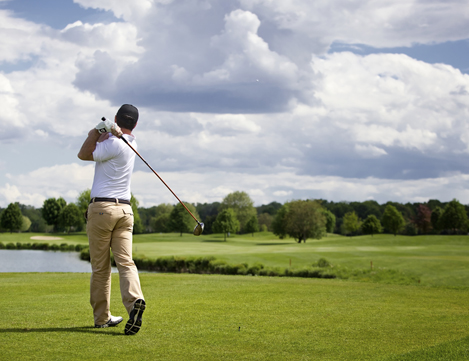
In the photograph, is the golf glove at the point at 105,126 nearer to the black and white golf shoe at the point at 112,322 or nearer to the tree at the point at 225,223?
the black and white golf shoe at the point at 112,322

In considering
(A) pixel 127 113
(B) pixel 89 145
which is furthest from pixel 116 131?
(A) pixel 127 113

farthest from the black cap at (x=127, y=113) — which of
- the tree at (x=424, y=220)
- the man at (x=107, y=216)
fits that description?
the tree at (x=424, y=220)

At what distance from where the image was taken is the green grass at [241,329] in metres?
4.48

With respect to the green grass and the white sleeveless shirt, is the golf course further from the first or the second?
the white sleeveless shirt

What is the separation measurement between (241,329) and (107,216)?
6.83 feet

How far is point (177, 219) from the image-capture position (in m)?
89.1

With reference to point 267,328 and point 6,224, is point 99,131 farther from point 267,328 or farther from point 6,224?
point 6,224

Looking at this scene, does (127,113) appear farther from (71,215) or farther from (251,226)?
(251,226)

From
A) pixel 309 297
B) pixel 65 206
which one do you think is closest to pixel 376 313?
pixel 309 297

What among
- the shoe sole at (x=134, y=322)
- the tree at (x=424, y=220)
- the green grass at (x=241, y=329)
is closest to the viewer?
the green grass at (x=241, y=329)

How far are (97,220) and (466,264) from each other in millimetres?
30189

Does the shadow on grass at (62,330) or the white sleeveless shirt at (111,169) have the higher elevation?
the white sleeveless shirt at (111,169)

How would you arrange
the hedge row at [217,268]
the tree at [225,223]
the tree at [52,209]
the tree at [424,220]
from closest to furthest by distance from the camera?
the hedge row at [217,268], the tree at [225,223], the tree at [52,209], the tree at [424,220]

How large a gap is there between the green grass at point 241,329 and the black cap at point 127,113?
2637mm
